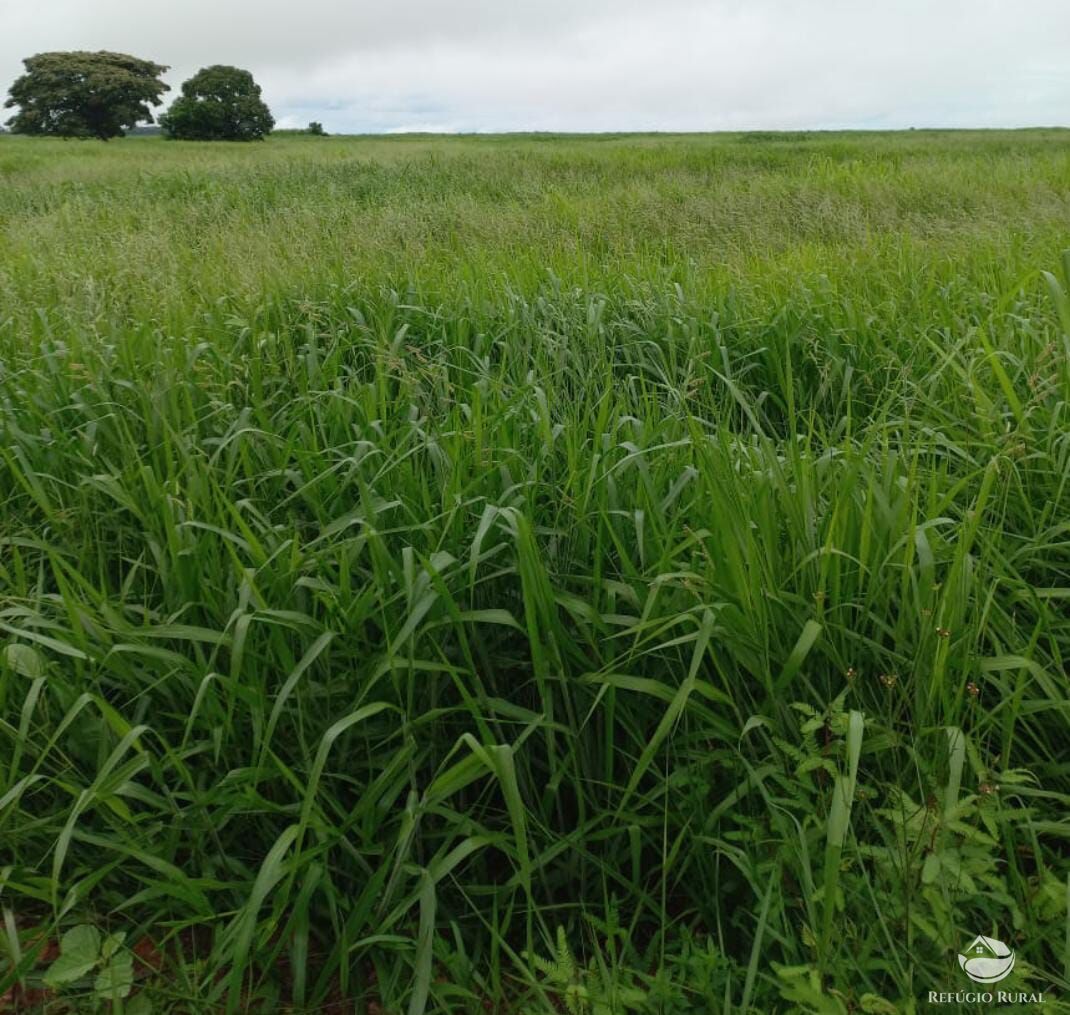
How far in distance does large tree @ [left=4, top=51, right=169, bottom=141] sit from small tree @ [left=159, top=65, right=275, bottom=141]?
186 cm

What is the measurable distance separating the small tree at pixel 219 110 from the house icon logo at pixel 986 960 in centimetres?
4794

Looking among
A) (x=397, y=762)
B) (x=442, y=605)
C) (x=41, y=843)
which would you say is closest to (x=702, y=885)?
(x=397, y=762)

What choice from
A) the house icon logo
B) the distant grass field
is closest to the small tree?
the distant grass field

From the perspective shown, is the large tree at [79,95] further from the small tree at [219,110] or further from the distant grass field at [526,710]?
the distant grass field at [526,710]

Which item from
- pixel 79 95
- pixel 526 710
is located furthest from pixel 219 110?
pixel 526 710

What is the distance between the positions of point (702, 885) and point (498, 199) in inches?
356

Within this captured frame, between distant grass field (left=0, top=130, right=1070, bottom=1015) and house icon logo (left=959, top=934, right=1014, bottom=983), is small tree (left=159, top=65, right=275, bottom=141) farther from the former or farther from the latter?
house icon logo (left=959, top=934, right=1014, bottom=983)

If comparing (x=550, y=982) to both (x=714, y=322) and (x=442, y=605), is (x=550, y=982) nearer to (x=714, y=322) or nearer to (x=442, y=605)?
(x=442, y=605)

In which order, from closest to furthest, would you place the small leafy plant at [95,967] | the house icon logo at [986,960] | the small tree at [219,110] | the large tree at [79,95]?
the house icon logo at [986,960], the small leafy plant at [95,967], the large tree at [79,95], the small tree at [219,110]

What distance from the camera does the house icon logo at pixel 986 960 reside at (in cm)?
121

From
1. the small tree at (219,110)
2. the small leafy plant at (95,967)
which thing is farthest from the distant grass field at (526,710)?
the small tree at (219,110)

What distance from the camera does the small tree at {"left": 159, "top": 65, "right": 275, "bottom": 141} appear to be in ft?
138

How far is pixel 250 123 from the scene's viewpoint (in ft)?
143

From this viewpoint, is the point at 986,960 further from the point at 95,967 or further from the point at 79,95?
the point at 79,95
